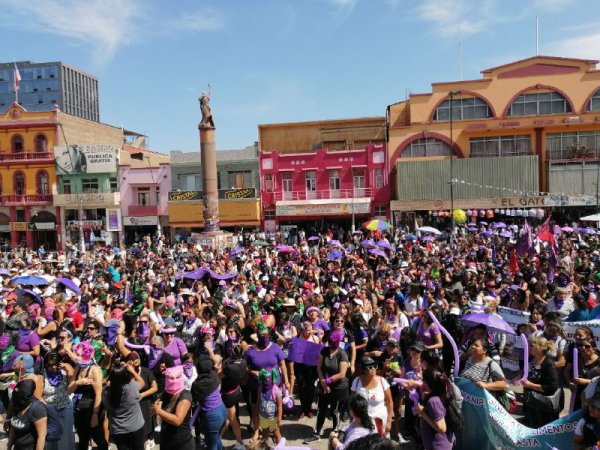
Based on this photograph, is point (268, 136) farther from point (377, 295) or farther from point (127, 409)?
Result: point (127, 409)

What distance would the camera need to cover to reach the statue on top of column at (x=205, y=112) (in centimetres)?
2714

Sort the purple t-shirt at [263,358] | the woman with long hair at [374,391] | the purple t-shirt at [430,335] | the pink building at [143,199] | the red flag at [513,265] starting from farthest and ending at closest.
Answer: the pink building at [143,199] → the red flag at [513,265] → the purple t-shirt at [430,335] → the purple t-shirt at [263,358] → the woman with long hair at [374,391]

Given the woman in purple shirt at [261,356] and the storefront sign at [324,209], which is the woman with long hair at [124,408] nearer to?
the woman in purple shirt at [261,356]

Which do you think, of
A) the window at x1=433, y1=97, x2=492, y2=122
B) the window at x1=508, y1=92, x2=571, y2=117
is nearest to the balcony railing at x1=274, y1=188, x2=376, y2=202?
the window at x1=433, y1=97, x2=492, y2=122

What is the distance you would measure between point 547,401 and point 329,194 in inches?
1271

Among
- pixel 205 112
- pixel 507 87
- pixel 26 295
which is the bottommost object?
pixel 26 295

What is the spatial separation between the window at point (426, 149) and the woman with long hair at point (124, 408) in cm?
3374

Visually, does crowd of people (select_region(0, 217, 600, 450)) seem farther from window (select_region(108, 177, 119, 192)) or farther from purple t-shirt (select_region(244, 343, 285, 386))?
window (select_region(108, 177, 119, 192))

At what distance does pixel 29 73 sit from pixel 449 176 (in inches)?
3737

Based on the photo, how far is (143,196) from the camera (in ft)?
133

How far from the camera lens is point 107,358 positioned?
6.48 metres

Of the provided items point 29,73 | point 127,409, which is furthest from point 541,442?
point 29,73

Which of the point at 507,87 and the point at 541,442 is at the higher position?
the point at 507,87

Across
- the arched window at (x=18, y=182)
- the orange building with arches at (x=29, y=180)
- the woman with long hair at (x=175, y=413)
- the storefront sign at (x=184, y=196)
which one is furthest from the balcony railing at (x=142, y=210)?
the woman with long hair at (x=175, y=413)
